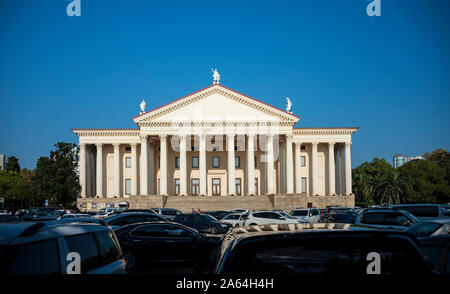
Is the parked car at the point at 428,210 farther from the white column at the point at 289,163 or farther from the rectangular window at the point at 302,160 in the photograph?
the rectangular window at the point at 302,160

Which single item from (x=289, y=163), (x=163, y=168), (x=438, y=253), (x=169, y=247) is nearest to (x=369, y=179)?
(x=289, y=163)

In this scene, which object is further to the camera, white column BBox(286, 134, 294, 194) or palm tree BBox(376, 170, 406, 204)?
palm tree BBox(376, 170, 406, 204)

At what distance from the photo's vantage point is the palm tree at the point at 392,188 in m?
63.9

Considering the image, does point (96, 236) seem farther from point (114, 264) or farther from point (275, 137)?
point (275, 137)

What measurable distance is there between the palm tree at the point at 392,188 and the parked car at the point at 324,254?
214 feet

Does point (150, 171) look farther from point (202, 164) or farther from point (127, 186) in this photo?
point (202, 164)

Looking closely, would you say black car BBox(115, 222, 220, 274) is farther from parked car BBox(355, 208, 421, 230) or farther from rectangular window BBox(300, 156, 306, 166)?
rectangular window BBox(300, 156, 306, 166)

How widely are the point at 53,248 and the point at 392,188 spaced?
216 feet

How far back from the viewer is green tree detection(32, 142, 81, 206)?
65.1m

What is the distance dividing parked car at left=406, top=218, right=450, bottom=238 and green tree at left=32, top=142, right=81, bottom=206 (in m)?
57.1

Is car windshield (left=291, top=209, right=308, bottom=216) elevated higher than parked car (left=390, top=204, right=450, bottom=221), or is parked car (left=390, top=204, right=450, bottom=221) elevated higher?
parked car (left=390, top=204, right=450, bottom=221)

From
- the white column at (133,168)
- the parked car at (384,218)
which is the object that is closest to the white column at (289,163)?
the white column at (133,168)

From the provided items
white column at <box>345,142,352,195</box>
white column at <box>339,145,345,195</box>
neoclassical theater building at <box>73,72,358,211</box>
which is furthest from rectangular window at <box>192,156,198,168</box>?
white column at <box>345,142,352,195</box>

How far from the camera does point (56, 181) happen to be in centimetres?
6569
